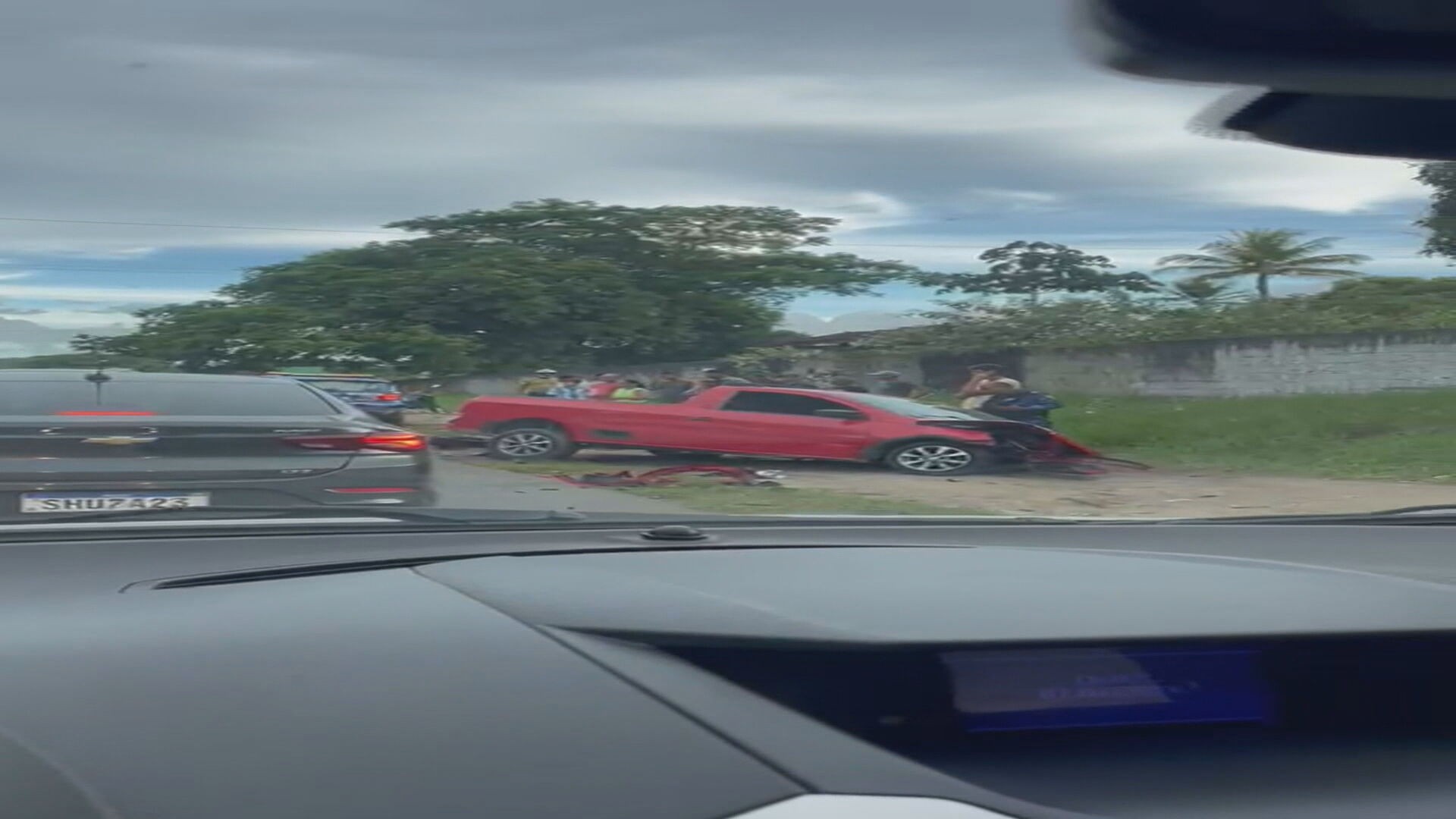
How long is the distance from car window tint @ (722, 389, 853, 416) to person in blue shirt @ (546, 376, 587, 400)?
1.04 feet

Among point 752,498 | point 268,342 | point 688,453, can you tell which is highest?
point 268,342

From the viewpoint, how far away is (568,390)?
11.7 ft

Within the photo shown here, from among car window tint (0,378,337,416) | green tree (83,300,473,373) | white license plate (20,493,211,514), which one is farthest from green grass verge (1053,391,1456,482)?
white license plate (20,493,211,514)

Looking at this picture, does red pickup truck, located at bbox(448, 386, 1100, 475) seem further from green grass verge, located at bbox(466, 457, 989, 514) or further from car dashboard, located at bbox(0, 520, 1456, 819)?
car dashboard, located at bbox(0, 520, 1456, 819)

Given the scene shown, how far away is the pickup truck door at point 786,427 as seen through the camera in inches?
138

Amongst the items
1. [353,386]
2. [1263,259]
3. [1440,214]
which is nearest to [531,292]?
[353,386]

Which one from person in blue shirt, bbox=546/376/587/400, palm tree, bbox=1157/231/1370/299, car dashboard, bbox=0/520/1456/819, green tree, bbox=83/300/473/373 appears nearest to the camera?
car dashboard, bbox=0/520/1456/819

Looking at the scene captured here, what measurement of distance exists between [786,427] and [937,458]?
0.35 m

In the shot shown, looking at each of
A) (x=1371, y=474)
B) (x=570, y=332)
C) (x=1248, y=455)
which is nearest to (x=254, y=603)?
(x=570, y=332)

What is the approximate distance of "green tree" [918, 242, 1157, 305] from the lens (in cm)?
350

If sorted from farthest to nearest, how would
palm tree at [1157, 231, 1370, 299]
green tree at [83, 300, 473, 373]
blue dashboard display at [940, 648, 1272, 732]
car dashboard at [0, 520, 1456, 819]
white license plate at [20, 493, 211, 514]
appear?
palm tree at [1157, 231, 1370, 299], green tree at [83, 300, 473, 373], white license plate at [20, 493, 211, 514], blue dashboard display at [940, 648, 1272, 732], car dashboard at [0, 520, 1456, 819]

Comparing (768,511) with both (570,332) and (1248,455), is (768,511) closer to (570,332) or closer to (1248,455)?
(570,332)

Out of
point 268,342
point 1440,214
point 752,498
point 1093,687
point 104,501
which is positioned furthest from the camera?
point 752,498

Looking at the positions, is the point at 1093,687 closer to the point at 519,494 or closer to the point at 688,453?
the point at 688,453
